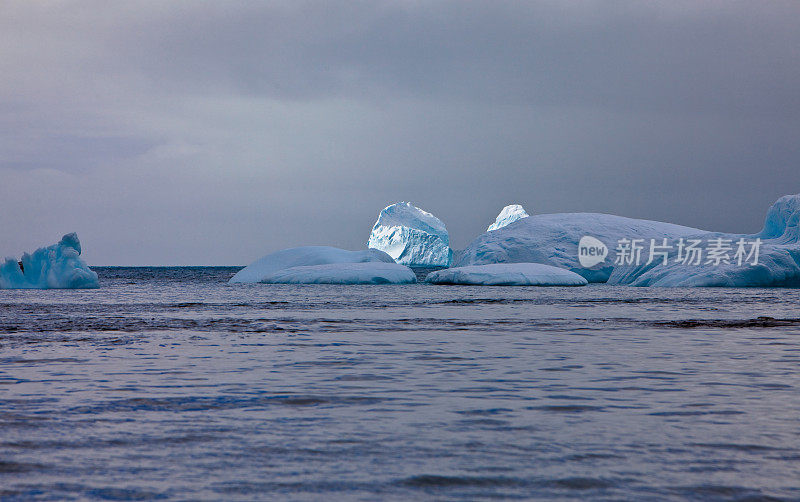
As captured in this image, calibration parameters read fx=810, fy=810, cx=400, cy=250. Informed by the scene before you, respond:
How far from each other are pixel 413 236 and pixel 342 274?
125ft

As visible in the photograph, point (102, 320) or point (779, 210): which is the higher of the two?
point (779, 210)

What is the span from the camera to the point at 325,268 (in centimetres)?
4075

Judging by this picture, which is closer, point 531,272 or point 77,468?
point 77,468

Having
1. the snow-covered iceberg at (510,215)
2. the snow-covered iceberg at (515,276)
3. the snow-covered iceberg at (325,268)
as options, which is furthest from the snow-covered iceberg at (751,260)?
the snow-covered iceberg at (510,215)

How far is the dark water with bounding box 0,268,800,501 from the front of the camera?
3553mm

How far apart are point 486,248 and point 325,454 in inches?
1728

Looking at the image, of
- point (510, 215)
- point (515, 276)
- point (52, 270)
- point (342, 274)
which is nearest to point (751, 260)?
point (515, 276)

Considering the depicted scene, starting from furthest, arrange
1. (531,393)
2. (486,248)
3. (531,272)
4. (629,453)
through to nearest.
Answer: (486,248)
(531,272)
(531,393)
(629,453)

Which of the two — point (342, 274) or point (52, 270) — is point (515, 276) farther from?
point (52, 270)

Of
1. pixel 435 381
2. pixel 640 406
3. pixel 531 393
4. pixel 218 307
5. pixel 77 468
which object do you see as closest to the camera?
pixel 77 468

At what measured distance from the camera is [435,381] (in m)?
7.06

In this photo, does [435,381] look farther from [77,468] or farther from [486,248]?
[486,248]

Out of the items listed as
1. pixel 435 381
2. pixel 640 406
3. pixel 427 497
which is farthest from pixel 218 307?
pixel 427 497

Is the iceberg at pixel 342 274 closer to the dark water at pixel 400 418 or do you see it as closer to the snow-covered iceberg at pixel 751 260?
the snow-covered iceberg at pixel 751 260
